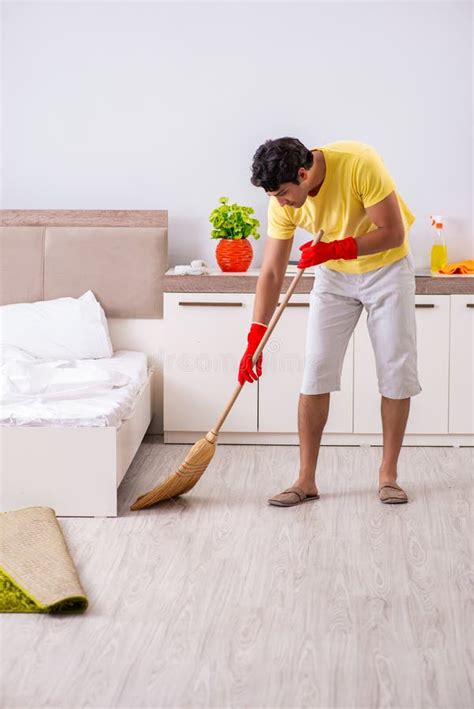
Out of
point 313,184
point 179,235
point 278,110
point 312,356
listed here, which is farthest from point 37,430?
point 278,110

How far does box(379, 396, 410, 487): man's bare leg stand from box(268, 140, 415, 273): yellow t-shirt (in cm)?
47

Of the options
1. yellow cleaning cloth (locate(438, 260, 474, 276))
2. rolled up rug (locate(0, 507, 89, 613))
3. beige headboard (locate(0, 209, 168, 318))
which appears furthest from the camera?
beige headboard (locate(0, 209, 168, 318))

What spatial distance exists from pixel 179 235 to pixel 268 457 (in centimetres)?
110

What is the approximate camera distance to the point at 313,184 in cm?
287

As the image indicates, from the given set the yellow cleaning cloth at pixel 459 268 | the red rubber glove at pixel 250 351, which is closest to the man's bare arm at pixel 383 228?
the red rubber glove at pixel 250 351

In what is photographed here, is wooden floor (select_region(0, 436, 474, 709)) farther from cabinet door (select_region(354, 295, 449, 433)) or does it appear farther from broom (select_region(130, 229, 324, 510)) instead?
cabinet door (select_region(354, 295, 449, 433))

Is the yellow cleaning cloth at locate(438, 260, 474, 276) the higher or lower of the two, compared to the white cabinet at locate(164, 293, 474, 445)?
higher

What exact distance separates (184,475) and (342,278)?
0.81 meters

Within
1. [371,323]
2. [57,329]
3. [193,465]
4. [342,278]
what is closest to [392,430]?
[371,323]

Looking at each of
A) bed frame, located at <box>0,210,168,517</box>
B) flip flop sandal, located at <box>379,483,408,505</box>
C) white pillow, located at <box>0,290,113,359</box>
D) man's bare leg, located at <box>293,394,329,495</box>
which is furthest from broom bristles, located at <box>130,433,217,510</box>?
white pillow, located at <box>0,290,113,359</box>

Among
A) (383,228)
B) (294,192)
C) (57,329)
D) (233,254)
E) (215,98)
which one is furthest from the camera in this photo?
(215,98)

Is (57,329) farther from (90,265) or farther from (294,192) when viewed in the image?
(294,192)

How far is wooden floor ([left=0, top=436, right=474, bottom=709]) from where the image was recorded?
1924mm

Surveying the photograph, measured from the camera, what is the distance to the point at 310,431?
3.23 meters
